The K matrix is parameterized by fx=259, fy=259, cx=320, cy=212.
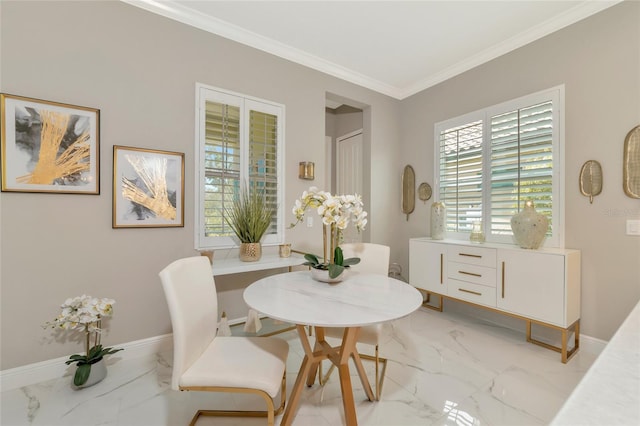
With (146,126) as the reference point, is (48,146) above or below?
below

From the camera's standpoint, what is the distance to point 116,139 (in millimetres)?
2031

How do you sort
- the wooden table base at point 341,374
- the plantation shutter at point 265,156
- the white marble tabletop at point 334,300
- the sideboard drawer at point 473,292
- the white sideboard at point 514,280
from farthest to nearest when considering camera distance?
the plantation shutter at point 265,156
the sideboard drawer at point 473,292
the white sideboard at point 514,280
the wooden table base at point 341,374
the white marble tabletop at point 334,300

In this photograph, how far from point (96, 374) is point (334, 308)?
71.0 inches

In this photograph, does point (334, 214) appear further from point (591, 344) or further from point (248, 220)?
point (591, 344)

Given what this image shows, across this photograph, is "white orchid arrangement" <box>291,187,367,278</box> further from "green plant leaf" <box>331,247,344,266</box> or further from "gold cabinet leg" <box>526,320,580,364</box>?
"gold cabinet leg" <box>526,320,580,364</box>

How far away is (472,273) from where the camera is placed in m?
2.61

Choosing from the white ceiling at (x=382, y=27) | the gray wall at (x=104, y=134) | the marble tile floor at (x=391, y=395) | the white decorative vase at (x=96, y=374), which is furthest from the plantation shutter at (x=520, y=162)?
the white decorative vase at (x=96, y=374)

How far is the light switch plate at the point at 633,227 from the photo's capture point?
1.97 m

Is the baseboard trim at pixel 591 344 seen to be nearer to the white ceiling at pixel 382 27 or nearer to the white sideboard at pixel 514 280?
the white sideboard at pixel 514 280

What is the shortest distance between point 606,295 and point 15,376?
4377 mm

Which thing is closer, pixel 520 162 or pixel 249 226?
pixel 249 226

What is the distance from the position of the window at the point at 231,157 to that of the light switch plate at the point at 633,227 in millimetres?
2933

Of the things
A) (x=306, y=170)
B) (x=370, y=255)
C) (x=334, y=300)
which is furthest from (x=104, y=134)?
(x=370, y=255)

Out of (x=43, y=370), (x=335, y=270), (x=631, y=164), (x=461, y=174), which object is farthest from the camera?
(x=461, y=174)
